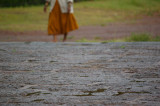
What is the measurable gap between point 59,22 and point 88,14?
440 inches

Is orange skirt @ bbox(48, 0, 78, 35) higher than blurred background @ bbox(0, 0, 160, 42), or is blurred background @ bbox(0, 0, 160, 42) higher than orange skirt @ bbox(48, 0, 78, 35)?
orange skirt @ bbox(48, 0, 78, 35)

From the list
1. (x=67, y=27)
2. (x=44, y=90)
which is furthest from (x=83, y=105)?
(x=67, y=27)

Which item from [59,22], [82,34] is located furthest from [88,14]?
[59,22]

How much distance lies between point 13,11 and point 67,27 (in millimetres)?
10856

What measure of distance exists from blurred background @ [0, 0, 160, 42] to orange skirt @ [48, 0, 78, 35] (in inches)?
187

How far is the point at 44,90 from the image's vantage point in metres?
2.28

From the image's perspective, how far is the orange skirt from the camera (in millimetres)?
7027

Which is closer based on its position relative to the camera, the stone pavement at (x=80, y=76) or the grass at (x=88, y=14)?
the stone pavement at (x=80, y=76)

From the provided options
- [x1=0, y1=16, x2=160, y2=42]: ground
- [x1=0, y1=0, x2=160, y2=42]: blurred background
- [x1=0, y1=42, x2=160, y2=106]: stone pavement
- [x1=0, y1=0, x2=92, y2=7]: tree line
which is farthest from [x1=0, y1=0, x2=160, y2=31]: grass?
[x1=0, y1=42, x2=160, y2=106]: stone pavement

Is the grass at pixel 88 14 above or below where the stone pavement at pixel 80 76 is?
below

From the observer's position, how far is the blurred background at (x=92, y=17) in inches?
506

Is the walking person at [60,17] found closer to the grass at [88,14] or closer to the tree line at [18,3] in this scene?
the grass at [88,14]

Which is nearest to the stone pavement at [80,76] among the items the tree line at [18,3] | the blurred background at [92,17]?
the blurred background at [92,17]

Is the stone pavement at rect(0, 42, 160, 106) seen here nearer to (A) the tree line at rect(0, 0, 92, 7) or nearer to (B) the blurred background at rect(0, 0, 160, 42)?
(B) the blurred background at rect(0, 0, 160, 42)
